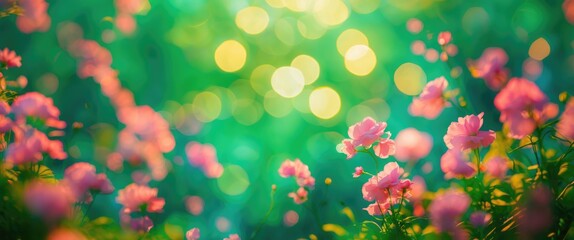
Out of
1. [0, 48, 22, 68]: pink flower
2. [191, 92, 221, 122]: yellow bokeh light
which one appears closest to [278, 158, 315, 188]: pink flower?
[0, 48, 22, 68]: pink flower

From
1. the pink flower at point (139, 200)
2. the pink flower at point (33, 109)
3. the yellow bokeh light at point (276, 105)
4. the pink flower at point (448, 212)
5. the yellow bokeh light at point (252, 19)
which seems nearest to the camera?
the pink flower at point (448, 212)

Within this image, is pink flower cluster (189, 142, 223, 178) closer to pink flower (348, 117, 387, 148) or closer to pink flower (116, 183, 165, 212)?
pink flower (116, 183, 165, 212)

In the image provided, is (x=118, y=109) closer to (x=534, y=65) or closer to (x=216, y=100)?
(x=216, y=100)

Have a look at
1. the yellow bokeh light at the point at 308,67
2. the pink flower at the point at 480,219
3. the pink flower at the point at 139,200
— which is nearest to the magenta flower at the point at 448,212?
the pink flower at the point at 480,219

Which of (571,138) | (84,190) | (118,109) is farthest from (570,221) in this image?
(118,109)

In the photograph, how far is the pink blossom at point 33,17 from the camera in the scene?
2.05 m

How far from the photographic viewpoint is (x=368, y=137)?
3.62ft

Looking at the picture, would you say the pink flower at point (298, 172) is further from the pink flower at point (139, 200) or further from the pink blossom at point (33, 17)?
the pink blossom at point (33, 17)

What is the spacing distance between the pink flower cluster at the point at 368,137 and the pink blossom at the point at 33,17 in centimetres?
147

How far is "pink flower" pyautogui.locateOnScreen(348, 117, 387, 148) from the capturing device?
1101 mm

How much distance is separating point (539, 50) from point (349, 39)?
5.78 ft

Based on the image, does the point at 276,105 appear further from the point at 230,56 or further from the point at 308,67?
the point at 230,56

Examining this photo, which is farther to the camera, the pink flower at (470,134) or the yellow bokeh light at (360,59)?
the yellow bokeh light at (360,59)

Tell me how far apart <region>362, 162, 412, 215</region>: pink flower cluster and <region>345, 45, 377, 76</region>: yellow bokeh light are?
3305 mm
